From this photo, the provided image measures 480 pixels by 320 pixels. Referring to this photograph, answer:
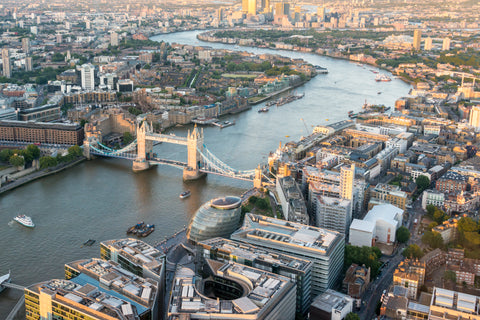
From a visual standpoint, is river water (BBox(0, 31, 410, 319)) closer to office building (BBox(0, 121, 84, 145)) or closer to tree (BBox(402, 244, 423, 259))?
office building (BBox(0, 121, 84, 145))

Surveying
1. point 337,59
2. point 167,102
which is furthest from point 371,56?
point 167,102

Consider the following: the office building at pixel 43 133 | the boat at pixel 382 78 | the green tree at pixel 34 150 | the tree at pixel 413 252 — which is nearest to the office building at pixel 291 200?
the tree at pixel 413 252

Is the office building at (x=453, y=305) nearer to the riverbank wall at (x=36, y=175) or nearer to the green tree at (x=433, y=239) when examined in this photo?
the green tree at (x=433, y=239)

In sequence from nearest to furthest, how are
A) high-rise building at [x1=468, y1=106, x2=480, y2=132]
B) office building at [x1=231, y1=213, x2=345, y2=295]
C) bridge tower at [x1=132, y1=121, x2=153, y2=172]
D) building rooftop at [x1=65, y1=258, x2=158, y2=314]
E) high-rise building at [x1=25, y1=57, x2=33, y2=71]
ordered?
1. building rooftop at [x1=65, y1=258, x2=158, y2=314]
2. office building at [x1=231, y1=213, x2=345, y2=295]
3. bridge tower at [x1=132, y1=121, x2=153, y2=172]
4. high-rise building at [x1=468, y1=106, x2=480, y2=132]
5. high-rise building at [x1=25, y1=57, x2=33, y2=71]

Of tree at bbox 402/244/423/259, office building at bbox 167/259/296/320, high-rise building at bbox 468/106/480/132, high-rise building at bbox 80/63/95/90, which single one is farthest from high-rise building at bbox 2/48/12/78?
tree at bbox 402/244/423/259

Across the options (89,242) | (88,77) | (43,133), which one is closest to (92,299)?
(89,242)

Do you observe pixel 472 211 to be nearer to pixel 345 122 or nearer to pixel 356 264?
pixel 356 264

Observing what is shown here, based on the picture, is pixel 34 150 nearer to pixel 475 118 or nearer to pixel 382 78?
pixel 475 118

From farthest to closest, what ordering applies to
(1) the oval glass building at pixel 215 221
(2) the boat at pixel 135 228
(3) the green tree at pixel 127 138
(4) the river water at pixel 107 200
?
(3) the green tree at pixel 127 138 < (2) the boat at pixel 135 228 < (4) the river water at pixel 107 200 < (1) the oval glass building at pixel 215 221
